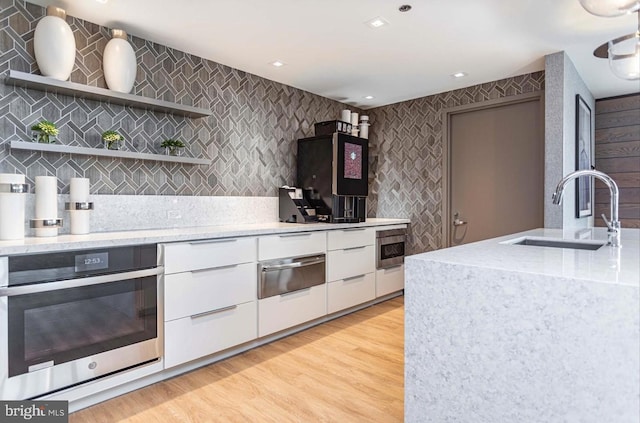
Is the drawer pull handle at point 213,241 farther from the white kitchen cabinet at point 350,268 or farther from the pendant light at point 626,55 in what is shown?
the pendant light at point 626,55

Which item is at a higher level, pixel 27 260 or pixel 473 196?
pixel 473 196

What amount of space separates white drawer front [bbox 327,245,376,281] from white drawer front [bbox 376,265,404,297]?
177mm

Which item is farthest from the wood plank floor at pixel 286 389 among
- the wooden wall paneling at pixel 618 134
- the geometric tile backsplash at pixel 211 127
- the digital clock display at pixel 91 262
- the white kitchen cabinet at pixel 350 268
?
the wooden wall paneling at pixel 618 134

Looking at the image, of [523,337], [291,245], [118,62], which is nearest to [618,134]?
[291,245]

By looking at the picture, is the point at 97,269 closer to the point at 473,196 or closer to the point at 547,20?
the point at 547,20

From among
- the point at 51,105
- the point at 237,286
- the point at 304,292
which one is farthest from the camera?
the point at 304,292

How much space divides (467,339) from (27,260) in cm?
188

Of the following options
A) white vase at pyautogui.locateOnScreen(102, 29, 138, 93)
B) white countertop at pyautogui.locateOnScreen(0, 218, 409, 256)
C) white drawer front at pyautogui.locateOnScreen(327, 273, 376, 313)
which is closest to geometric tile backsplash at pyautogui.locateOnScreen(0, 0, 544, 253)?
white vase at pyautogui.locateOnScreen(102, 29, 138, 93)

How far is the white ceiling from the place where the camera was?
91.4 inches

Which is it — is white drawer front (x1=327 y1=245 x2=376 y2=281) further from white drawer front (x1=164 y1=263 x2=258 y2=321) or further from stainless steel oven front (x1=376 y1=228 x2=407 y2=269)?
white drawer front (x1=164 y1=263 x2=258 y2=321)

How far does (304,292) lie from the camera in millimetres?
3010

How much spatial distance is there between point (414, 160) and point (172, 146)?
9.11ft

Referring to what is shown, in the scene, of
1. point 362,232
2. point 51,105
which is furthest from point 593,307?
point 51,105

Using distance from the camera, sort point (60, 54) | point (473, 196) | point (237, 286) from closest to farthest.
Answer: point (60, 54), point (237, 286), point (473, 196)
